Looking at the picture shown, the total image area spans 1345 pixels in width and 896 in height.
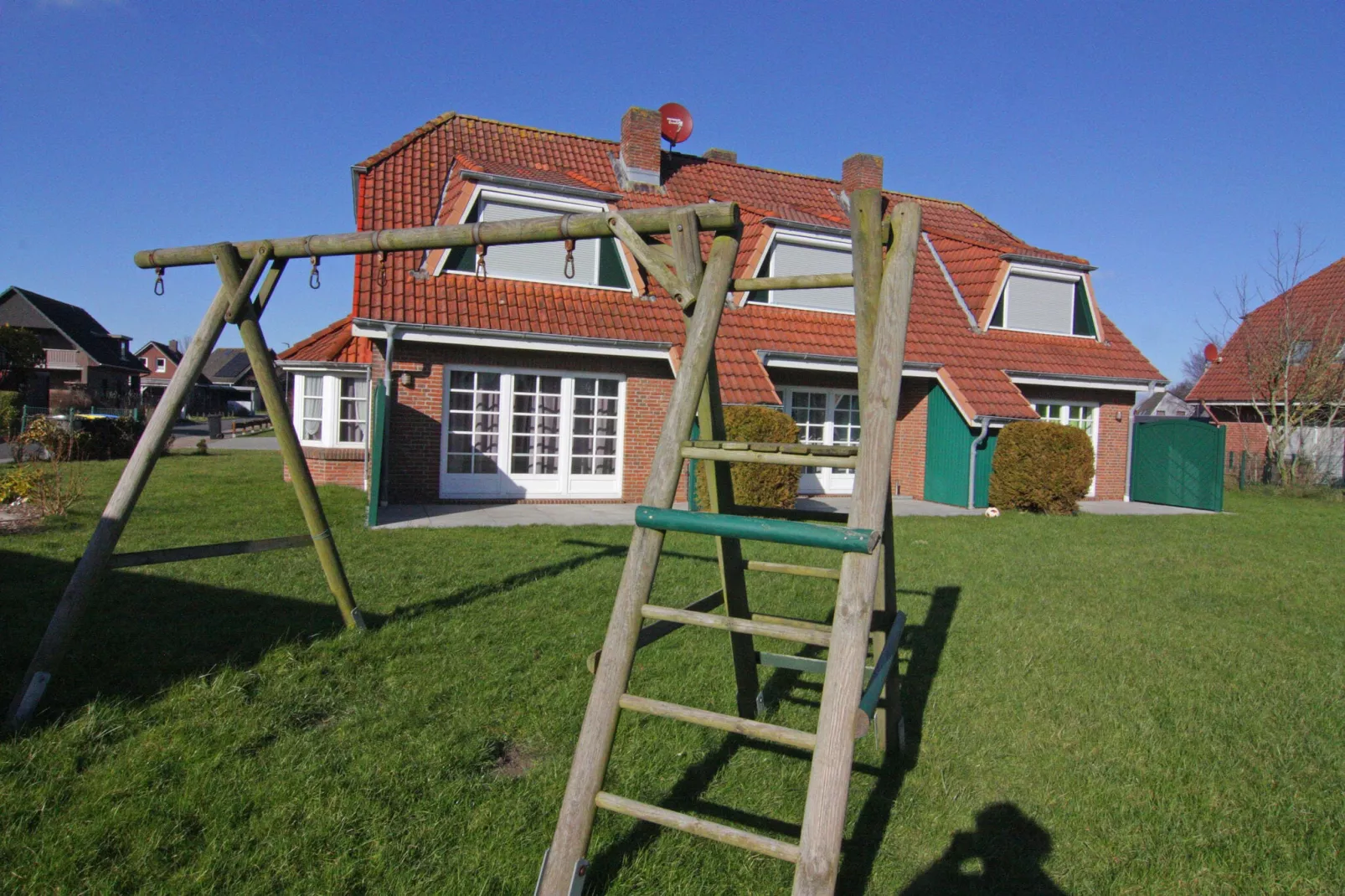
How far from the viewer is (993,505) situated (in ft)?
45.7

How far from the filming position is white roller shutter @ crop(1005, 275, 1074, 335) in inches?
650

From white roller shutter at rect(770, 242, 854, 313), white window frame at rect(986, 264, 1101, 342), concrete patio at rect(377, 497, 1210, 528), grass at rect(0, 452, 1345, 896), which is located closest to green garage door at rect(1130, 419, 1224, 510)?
concrete patio at rect(377, 497, 1210, 528)

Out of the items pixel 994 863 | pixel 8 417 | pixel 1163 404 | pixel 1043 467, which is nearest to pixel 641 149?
pixel 1043 467

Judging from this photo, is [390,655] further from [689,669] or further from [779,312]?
[779,312]

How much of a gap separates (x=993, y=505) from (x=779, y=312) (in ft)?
16.0

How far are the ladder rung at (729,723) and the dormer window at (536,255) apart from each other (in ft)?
33.8

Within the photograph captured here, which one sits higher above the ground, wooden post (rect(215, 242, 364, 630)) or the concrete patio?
wooden post (rect(215, 242, 364, 630))

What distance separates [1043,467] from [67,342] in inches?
2154

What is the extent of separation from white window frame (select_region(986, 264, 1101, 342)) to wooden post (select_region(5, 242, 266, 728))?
14.5 meters

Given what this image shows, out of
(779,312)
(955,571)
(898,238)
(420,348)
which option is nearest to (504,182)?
(420,348)

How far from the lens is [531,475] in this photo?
1271cm

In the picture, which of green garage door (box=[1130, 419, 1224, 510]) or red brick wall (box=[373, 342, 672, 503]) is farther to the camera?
green garage door (box=[1130, 419, 1224, 510])

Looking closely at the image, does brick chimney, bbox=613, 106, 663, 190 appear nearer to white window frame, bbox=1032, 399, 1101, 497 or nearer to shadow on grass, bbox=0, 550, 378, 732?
white window frame, bbox=1032, 399, 1101, 497

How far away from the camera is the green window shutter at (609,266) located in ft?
43.3
